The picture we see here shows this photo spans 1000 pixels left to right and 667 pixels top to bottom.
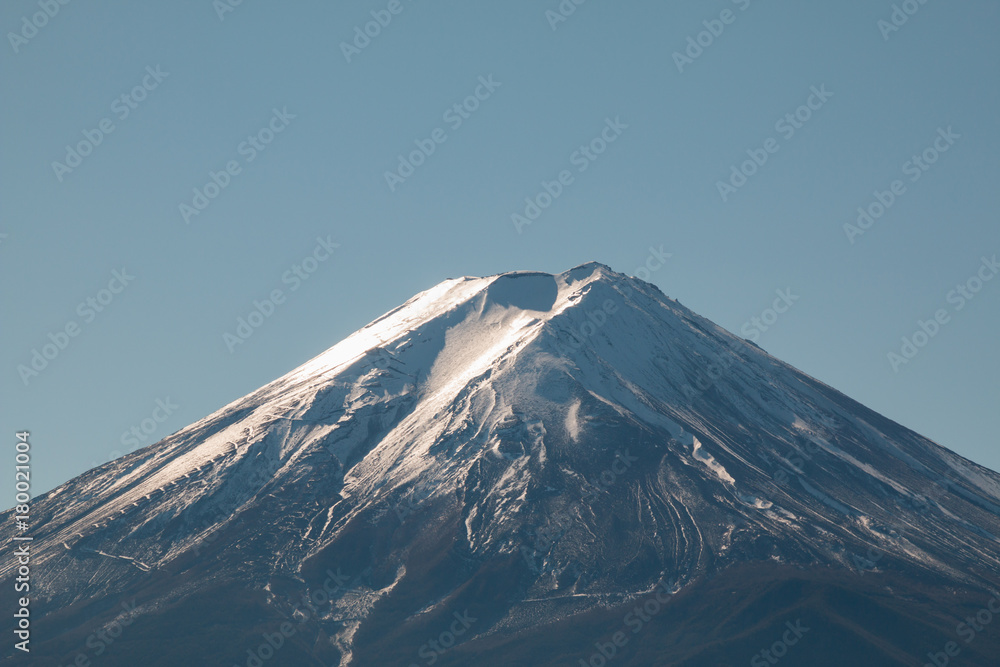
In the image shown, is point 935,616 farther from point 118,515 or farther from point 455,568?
point 118,515

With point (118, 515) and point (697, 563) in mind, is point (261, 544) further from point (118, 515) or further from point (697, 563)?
point (697, 563)

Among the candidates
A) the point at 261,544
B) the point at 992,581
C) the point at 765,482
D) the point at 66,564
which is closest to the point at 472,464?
the point at 261,544

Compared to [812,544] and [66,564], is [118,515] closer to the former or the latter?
[66,564]

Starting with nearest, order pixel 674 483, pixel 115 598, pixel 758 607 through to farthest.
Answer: pixel 758 607 < pixel 115 598 < pixel 674 483

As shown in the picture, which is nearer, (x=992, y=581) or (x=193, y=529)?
(x=992, y=581)

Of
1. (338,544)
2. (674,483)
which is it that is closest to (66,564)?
(338,544)

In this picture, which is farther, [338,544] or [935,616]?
[338,544]

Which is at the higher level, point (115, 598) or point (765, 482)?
point (765, 482)

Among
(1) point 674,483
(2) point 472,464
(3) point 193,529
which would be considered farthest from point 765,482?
(3) point 193,529

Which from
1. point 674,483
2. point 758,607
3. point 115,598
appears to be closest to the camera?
point 758,607

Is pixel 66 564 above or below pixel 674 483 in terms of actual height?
below
